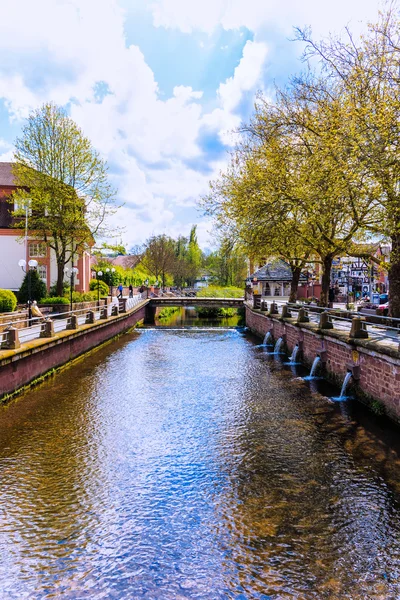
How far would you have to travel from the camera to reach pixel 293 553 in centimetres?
540

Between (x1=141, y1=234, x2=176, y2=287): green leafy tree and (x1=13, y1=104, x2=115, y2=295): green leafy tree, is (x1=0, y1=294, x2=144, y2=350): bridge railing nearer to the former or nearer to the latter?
(x1=13, y1=104, x2=115, y2=295): green leafy tree

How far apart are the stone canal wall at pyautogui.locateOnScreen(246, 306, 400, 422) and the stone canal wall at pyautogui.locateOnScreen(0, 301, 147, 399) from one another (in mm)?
9538

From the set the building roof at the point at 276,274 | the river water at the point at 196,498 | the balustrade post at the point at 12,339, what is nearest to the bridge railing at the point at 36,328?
the balustrade post at the point at 12,339

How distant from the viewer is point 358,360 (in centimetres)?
A: 1245

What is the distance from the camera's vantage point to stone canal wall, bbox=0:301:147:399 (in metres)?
11.7

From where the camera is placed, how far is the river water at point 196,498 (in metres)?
4.99

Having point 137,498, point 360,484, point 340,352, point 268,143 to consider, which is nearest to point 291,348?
point 340,352

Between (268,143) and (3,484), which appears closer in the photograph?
(3,484)

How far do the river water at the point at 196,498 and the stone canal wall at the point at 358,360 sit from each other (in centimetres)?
73

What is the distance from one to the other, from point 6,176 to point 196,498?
4116 centimetres

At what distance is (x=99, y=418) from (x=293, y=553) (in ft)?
21.7

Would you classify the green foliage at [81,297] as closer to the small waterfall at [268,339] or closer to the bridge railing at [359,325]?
the small waterfall at [268,339]

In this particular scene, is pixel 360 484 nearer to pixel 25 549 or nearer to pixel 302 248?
pixel 25 549

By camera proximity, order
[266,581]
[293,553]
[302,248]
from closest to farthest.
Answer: [266,581] < [293,553] < [302,248]
